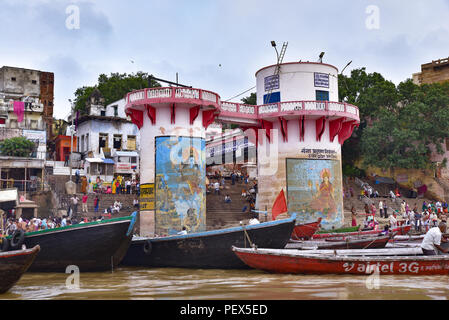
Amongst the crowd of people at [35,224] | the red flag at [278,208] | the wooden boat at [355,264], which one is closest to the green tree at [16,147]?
the crowd of people at [35,224]

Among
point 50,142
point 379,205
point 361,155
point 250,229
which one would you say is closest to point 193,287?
point 250,229

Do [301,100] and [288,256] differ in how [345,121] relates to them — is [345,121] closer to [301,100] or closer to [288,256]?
[301,100]

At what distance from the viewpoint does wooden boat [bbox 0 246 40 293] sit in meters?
10.9

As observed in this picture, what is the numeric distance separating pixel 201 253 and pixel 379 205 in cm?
1947

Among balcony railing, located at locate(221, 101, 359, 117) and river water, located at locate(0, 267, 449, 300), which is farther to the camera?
balcony railing, located at locate(221, 101, 359, 117)

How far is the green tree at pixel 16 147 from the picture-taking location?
40875 millimetres

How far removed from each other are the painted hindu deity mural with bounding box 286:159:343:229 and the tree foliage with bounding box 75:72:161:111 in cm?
2922

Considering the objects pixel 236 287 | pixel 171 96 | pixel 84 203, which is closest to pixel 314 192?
pixel 171 96

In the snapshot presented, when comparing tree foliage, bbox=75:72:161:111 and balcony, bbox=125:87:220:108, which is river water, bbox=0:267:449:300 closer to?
balcony, bbox=125:87:220:108

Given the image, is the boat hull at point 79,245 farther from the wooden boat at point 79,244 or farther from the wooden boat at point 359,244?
the wooden boat at point 359,244

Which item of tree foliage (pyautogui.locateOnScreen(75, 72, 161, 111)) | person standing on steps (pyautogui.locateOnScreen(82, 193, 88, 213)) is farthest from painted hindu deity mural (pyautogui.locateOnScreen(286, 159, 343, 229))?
tree foliage (pyautogui.locateOnScreen(75, 72, 161, 111))

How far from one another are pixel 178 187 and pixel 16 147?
2356 cm

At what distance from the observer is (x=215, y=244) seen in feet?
54.3

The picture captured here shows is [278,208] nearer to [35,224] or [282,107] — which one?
[282,107]
